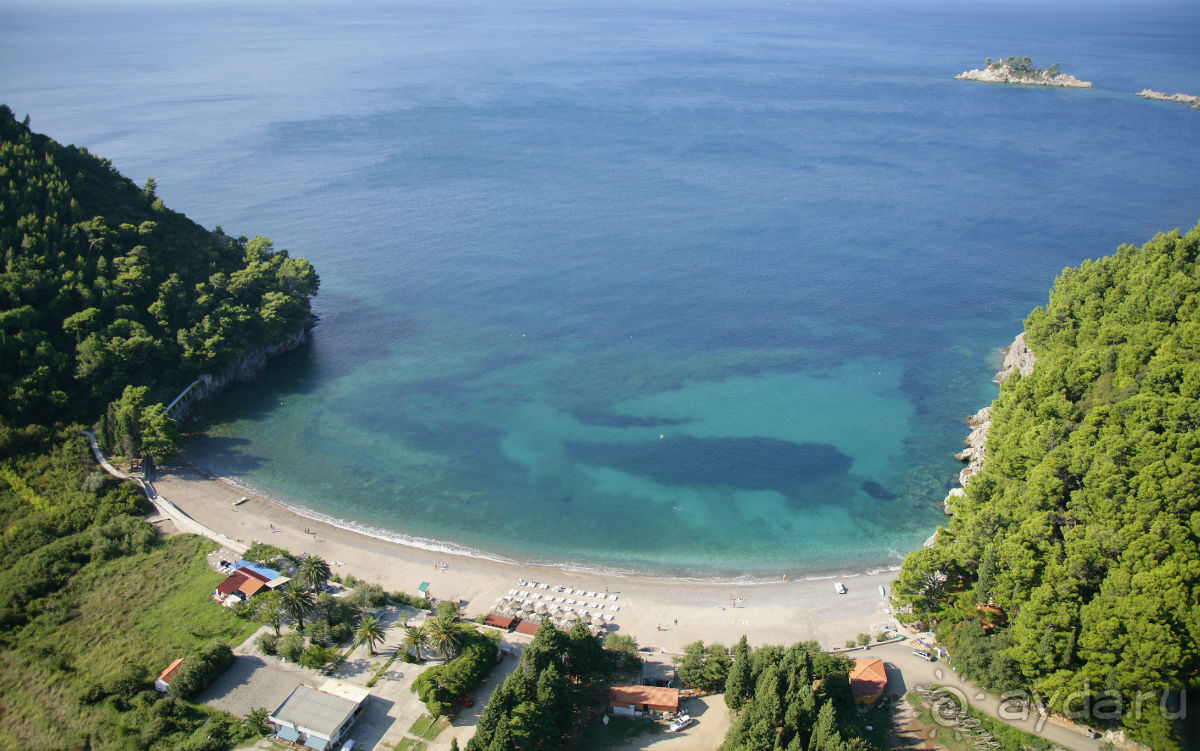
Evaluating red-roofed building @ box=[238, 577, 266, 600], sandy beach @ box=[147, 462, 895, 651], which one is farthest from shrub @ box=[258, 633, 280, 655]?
sandy beach @ box=[147, 462, 895, 651]

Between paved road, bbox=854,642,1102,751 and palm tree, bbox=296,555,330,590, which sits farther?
palm tree, bbox=296,555,330,590

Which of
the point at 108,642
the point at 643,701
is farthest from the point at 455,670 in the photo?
the point at 108,642

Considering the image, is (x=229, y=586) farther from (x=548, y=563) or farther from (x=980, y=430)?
(x=980, y=430)

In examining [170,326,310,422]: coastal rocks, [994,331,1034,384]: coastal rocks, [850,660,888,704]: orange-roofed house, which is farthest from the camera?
[994,331,1034,384]: coastal rocks

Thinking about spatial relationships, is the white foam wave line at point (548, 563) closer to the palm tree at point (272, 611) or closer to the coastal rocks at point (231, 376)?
the palm tree at point (272, 611)

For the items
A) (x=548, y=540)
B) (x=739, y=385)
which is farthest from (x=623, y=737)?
(x=739, y=385)

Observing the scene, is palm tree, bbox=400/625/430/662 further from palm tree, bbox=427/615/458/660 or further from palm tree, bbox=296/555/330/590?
palm tree, bbox=296/555/330/590
